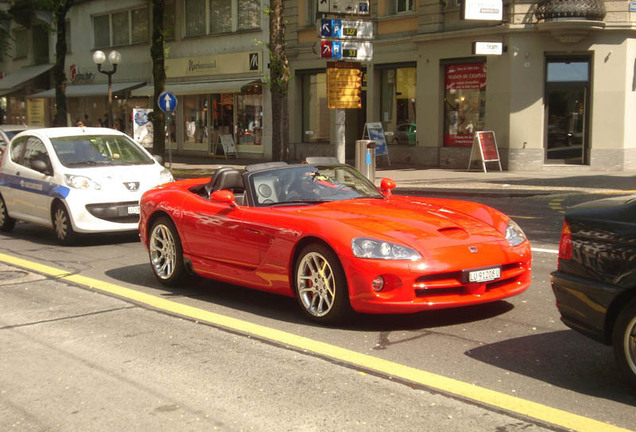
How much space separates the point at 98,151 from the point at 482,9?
14.1 metres

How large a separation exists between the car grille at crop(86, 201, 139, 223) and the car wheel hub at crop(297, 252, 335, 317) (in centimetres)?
553

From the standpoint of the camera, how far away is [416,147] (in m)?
27.4

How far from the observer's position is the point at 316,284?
665 centimetres

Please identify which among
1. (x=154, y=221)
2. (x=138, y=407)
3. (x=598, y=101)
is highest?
(x=598, y=101)

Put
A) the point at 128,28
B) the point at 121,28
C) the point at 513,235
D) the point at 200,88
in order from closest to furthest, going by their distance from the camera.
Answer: the point at 513,235 → the point at 200,88 → the point at 128,28 → the point at 121,28

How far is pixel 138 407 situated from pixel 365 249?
7.22ft

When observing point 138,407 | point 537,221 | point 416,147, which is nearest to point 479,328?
point 138,407

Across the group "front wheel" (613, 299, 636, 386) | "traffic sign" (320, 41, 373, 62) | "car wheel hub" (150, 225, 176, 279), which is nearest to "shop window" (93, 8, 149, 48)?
"traffic sign" (320, 41, 373, 62)

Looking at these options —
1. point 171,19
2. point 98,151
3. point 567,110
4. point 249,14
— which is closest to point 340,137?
point 98,151

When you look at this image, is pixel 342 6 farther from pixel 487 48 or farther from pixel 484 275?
pixel 484 275

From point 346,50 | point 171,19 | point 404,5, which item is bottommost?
point 346,50

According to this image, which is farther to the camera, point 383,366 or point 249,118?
point 249,118

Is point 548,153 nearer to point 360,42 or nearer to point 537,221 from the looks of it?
point 360,42

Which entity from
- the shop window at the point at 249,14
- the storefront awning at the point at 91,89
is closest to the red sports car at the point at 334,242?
the shop window at the point at 249,14
